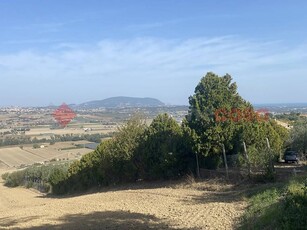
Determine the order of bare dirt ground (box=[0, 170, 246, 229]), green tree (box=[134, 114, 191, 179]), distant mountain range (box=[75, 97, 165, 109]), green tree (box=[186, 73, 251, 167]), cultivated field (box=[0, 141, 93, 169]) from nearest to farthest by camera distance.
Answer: bare dirt ground (box=[0, 170, 246, 229]), green tree (box=[186, 73, 251, 167]), green tree (box=[134, 114, 191, 179]), cultivated field (box=[0, 141, 93, 169]), distant mountain range (box=[75, 97, 165, 109])

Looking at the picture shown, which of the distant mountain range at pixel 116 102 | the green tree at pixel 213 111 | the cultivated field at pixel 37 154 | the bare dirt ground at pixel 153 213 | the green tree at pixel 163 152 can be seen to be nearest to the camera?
the bare dirt ground at pixel 153 213

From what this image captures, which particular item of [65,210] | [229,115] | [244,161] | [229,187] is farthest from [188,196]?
[229,115]

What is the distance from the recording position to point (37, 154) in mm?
82875

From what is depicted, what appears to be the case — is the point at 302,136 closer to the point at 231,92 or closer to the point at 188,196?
the point at 231,92

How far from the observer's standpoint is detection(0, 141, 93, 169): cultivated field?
74.6 metres

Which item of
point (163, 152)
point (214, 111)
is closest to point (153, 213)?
point (163, 152)

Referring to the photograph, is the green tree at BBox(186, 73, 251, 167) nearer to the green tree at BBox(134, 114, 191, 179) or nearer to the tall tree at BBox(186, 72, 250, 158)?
the tall tree at BBox(186, 72, 250, 158)

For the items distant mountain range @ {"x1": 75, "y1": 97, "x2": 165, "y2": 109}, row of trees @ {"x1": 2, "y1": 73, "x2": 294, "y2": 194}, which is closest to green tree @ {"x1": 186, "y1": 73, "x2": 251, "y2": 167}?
row of trees @ {"x1": 2, "y1": 73, "x2": 294, "y2": 194}

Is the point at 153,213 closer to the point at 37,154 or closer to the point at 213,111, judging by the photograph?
the point at 213,111

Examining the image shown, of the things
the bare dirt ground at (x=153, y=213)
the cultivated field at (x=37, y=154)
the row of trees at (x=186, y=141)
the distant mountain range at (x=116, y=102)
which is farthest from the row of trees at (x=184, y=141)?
the distant mountain range at (x=116, y=102)

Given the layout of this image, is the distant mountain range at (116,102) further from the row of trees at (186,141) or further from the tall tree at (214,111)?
the tall tree at (214,111)

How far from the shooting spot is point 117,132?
27078 mm

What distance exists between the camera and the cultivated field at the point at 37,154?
74.6 m

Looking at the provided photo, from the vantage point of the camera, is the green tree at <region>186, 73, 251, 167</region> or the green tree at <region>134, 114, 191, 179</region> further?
the green tree at <region>134, 114, 191, 179</region>
